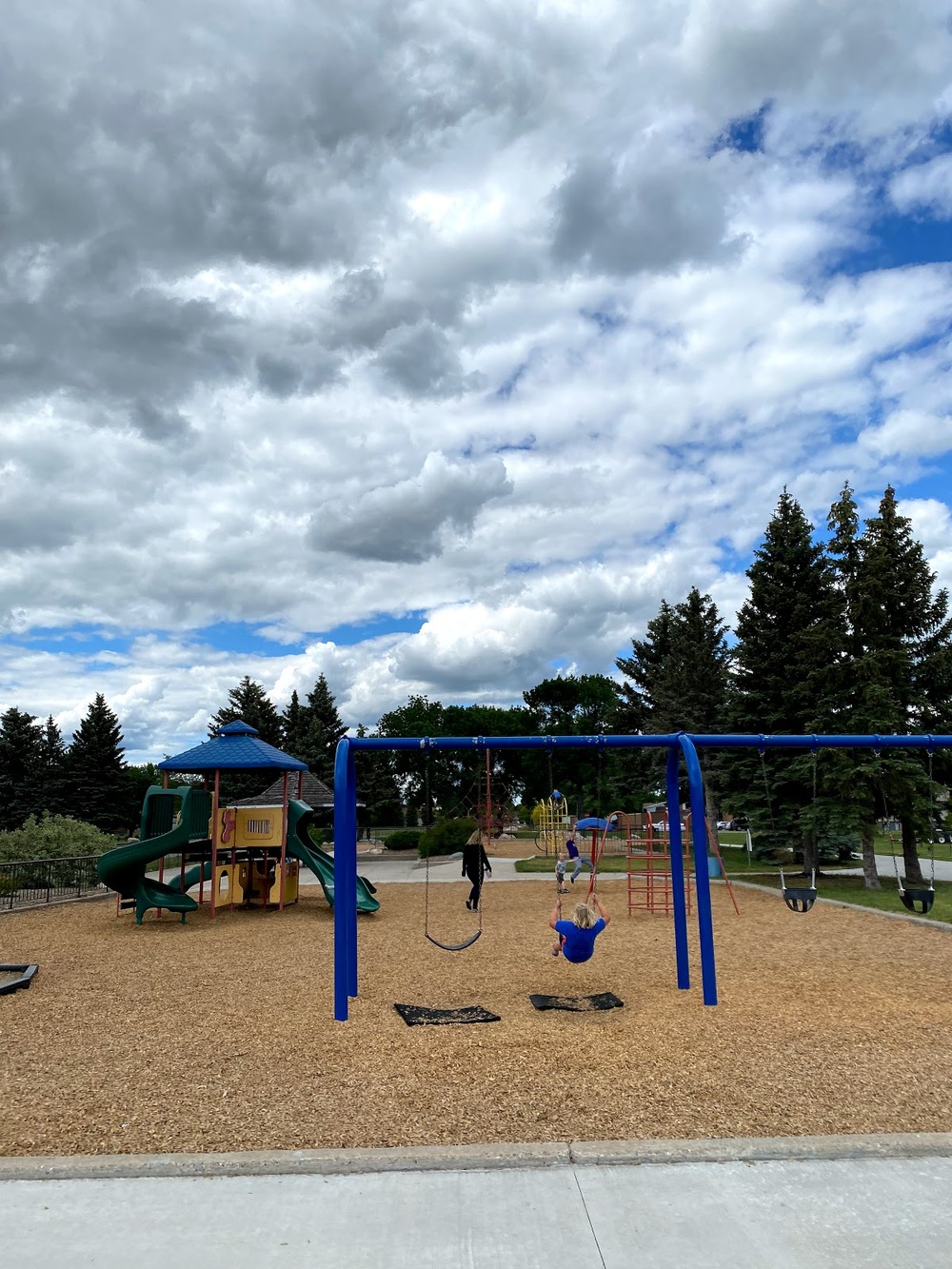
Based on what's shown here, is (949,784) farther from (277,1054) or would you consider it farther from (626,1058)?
(277,1054)

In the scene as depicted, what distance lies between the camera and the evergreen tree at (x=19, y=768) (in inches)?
1961

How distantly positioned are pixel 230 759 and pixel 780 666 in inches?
648

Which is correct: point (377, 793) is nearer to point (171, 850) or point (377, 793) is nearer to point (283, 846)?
point (283, 846)

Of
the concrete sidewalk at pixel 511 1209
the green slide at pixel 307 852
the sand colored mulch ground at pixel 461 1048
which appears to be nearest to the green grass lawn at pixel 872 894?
the sand colored mulch ground at pixel 461 1048

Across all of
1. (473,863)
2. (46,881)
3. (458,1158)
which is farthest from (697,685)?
(458,1158)

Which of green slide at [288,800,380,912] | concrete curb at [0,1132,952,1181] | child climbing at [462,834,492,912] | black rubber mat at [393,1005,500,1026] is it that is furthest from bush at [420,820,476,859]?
concrete curb at [0,1132,952,1181]

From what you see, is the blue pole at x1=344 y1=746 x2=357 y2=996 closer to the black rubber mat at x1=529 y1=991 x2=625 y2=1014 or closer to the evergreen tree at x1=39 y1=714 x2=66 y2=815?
the black rubber mat at x1=529 y1=991 x2=625 y2=1014

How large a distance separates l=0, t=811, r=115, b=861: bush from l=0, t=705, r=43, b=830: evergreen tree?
28.9 m

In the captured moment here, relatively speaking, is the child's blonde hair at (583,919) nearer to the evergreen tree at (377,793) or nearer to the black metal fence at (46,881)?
the black metal fence at (46,881)

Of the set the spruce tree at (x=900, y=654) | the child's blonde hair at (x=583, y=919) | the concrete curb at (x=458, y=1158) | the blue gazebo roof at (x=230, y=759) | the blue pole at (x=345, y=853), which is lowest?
the concrete curb at (x=458, y=1158)

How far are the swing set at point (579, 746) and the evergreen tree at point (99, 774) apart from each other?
4657 centimetres

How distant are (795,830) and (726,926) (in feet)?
35.3

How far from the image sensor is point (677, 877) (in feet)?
31.3

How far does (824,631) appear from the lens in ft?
71.6
